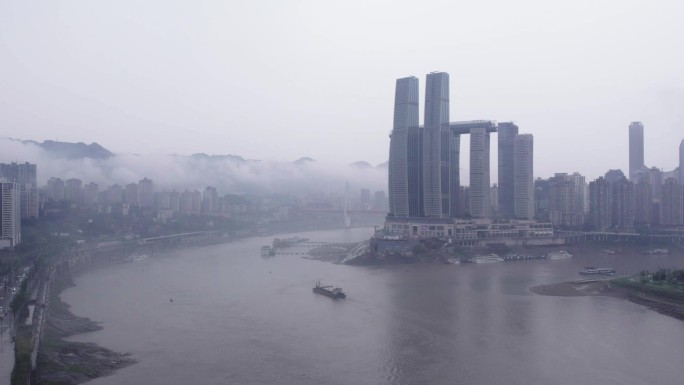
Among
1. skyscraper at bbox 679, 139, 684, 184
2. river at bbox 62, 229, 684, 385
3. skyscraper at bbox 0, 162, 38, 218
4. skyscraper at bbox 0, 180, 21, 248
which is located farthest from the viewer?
skyscraper at bbox 679, 139, 684, 184

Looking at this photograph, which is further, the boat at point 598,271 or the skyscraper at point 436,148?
the skyscraper at point 436,148

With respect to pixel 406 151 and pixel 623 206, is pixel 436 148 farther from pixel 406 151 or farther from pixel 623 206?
pixel 623 206

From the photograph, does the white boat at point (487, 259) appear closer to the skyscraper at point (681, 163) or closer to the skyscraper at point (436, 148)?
the skyscraper at point (436, 148)

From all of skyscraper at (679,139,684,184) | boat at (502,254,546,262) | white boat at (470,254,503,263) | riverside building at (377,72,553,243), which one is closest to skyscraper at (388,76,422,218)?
riverside building at (377,72,553,243)

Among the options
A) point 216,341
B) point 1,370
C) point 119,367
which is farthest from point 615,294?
point 1,370

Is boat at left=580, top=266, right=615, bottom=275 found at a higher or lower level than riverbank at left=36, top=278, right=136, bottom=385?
higher

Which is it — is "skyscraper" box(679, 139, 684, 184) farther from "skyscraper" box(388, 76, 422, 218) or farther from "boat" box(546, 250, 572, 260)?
"skyscraper" box(388, 76, 422, 218)

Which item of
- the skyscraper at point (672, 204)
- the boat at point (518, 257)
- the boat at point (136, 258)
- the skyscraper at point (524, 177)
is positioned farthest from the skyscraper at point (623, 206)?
the boat at point (136, 258)
